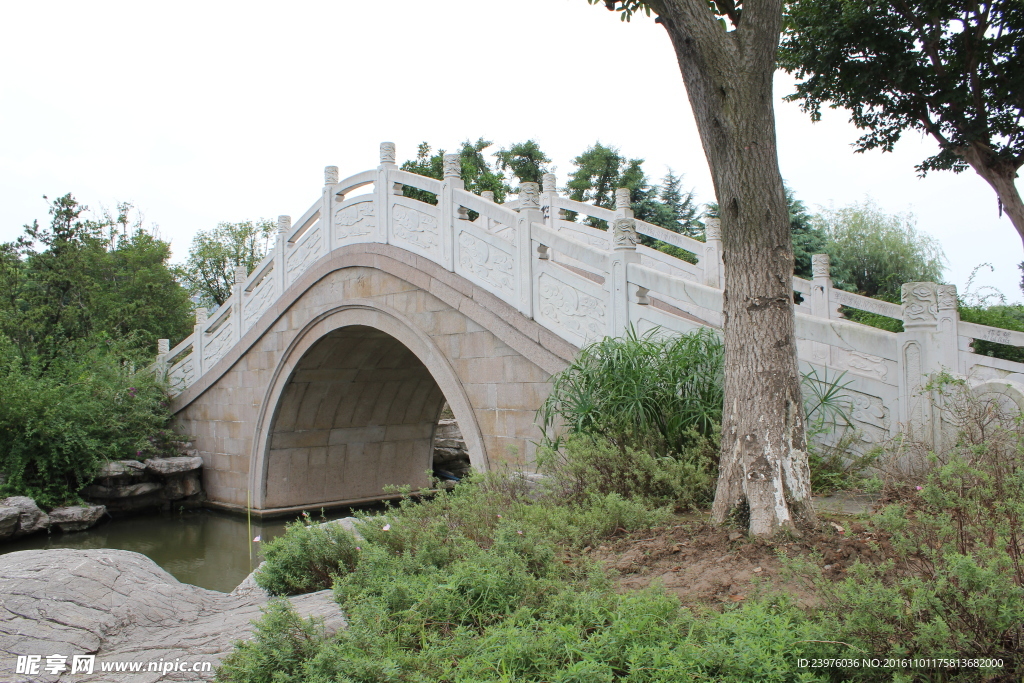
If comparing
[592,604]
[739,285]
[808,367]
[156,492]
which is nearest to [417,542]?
[592,604]

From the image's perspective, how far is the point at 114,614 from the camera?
3695mm

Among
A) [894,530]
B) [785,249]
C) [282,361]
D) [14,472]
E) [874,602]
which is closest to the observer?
[874,602]

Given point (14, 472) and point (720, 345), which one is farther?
point (14, 472)

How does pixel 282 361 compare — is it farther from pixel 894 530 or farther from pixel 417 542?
pixel 894 530

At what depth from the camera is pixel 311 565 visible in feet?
12.9

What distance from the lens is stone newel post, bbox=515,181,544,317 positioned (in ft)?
20.9

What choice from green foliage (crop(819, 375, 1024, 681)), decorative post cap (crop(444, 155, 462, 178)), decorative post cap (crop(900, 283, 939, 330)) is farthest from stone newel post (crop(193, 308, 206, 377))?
green foliage (crop(819, 375, 1024, 681))

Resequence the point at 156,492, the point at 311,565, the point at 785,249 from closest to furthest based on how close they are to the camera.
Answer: the point at 785,249 < the point at 311,565 < the point at 156,492

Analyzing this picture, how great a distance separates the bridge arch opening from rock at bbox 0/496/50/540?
270 centimetres

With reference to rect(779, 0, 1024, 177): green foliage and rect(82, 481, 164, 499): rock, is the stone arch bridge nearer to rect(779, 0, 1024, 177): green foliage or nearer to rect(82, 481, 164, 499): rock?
→ rect(82, 481, 164, 499): rock

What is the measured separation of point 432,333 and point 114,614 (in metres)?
4.53

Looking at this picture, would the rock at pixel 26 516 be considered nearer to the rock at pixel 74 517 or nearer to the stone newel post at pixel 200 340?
the rock at pixel 74 517

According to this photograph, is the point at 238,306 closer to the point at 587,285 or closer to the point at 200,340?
the point at 200,340

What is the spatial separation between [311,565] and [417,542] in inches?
29.8
